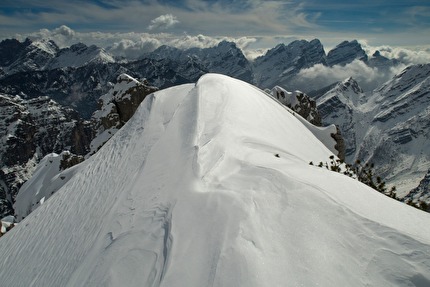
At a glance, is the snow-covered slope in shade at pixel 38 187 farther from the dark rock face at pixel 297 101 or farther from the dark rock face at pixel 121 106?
the dark rock face at pixel 297 101

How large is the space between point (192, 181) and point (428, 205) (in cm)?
801

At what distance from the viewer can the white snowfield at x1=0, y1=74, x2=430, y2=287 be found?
4.72m

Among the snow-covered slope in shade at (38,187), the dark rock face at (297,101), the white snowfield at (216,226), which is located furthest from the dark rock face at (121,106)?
the white snowfield at (216,226)

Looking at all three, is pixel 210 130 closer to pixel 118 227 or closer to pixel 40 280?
pixel 118 227

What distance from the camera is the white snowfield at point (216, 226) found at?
4.72m

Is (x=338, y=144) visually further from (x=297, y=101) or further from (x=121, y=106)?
(x=121, y=106)

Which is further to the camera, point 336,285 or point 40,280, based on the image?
point 40,280

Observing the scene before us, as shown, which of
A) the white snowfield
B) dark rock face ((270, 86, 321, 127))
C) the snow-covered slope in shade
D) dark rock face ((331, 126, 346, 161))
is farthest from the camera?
dark rock face ((270, 86, 321, 127))

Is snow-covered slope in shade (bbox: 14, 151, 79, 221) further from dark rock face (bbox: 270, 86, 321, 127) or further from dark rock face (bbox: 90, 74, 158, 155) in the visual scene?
dark rock face (bbox: 270, 86, 321, 127)

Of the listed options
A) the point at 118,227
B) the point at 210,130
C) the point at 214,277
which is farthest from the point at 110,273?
the point at 210,130

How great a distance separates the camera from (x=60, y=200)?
1112 cm

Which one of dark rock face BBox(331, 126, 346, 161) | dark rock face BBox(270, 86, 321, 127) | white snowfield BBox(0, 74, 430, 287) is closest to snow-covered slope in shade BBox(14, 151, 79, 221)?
white snowfield BBox(0, 74, 430, 287)

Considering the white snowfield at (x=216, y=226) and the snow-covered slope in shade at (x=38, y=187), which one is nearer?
the white snowfield at (x=216, y=226)

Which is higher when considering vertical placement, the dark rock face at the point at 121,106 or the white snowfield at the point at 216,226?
the white snowfield at the point at 216,226
